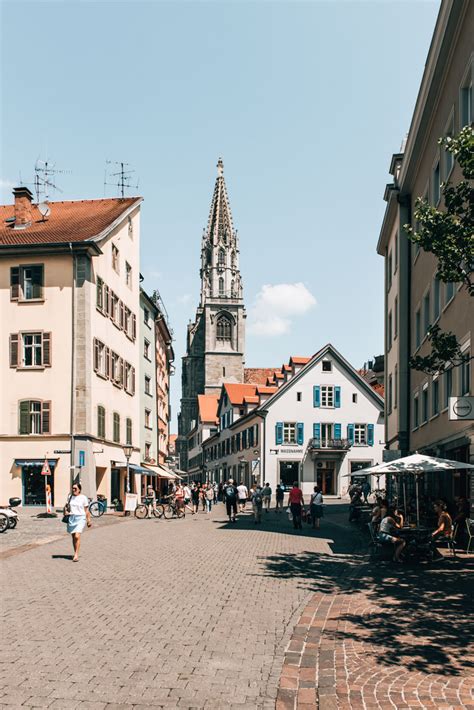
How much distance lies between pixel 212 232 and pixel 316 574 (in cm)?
11990

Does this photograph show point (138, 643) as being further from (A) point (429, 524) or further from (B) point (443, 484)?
(B) point (443, 484)

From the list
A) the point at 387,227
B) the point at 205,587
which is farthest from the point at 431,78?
the point at 205,587

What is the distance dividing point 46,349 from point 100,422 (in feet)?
14.4

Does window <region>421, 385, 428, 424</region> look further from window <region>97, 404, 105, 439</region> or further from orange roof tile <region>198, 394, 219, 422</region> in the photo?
orange roof tile <region>198, 394, 219, 422</region>

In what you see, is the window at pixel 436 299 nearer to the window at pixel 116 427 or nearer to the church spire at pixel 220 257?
the window at pixel 116 427

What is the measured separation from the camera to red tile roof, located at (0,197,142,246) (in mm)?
36394

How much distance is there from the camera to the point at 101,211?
139ft

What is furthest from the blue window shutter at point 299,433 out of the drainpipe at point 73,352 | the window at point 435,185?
the window at point 435,185

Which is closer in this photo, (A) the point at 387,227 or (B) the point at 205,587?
(B) the point at 205,587

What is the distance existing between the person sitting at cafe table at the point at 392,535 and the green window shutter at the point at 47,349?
21798 millimetres

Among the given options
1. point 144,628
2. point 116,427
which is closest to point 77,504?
point 144,628

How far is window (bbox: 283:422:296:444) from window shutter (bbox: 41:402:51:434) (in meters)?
28.3

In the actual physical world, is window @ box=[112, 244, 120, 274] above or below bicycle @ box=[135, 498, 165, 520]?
above

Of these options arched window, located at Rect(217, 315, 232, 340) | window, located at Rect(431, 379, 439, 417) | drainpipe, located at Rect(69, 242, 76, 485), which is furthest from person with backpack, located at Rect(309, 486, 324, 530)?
arched window, located at Rect(217, 315, 232, 340)
